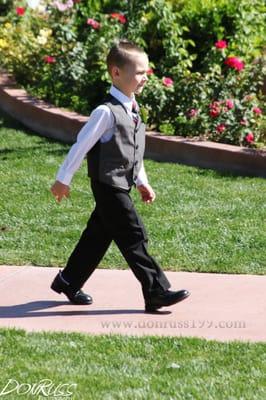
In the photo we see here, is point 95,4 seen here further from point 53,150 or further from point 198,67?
point 53,150

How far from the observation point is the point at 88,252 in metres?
5.72

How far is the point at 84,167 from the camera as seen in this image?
8945mm

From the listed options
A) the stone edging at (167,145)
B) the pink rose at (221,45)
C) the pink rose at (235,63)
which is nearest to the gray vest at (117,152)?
the stone edging at (167,145)

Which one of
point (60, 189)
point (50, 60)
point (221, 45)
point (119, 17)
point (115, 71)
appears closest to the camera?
point (60, 189)

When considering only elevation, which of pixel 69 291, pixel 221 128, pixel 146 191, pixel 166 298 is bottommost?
pixel 221 128

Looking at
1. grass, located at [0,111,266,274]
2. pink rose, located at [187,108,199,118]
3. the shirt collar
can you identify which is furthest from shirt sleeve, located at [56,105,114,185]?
pink rose, located at [187,108,199,118]

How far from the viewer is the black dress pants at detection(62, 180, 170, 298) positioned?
5.52 meters

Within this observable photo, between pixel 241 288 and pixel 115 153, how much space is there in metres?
1.23

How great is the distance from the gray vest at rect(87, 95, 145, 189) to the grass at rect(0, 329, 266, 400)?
0.86 metres

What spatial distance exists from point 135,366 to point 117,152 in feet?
4.02

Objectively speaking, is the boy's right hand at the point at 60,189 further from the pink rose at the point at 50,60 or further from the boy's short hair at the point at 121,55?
the pink rose at the point at 50,60

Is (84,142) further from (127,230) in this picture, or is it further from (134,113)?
(127,230)

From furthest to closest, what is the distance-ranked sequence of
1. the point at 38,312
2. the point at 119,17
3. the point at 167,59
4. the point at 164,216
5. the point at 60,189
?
the point at 119,17
the point at 167,59
the point at 164,216
the point at 38,312
the point at 60,189

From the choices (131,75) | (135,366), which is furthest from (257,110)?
(135,366)
